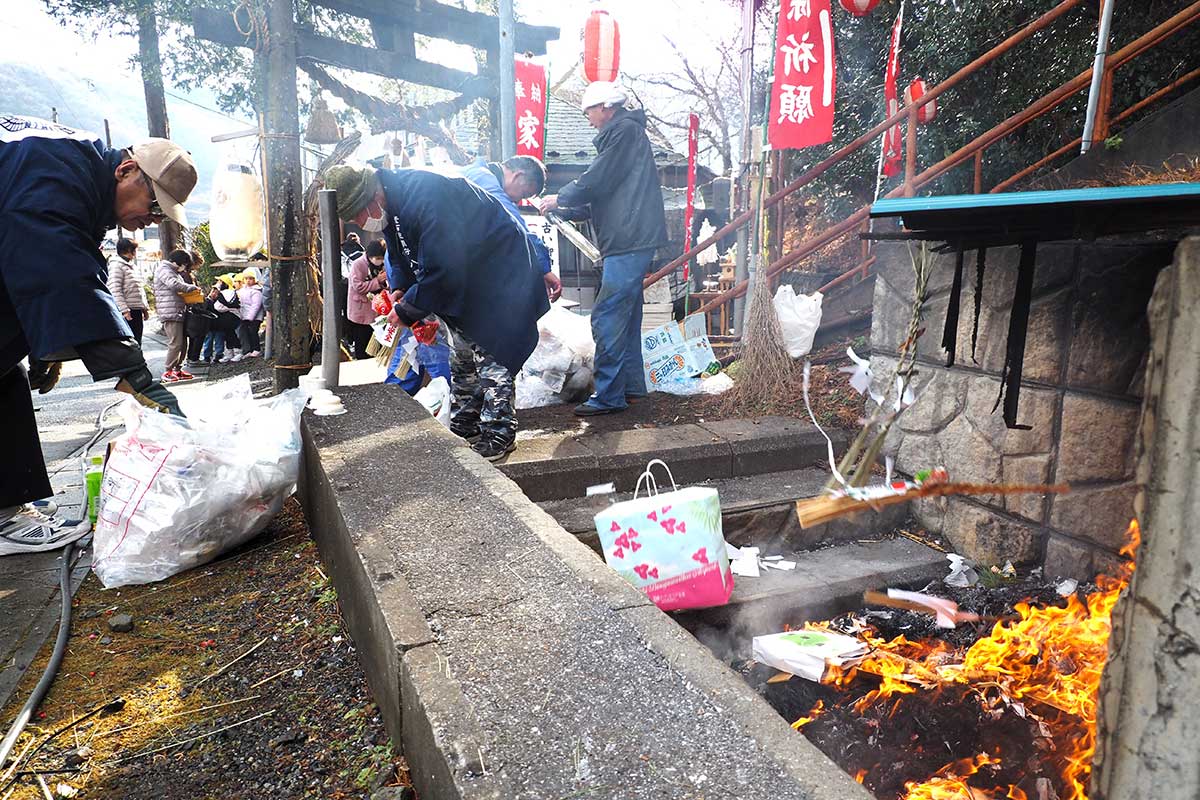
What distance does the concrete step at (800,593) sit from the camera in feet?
12.2

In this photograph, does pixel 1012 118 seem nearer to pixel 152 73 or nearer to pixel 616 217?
pixel 616 217

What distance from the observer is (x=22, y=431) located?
4.20 meters

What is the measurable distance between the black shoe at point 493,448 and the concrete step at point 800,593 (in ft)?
6.09

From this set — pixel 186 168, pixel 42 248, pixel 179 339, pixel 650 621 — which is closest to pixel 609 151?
pixel 186 168

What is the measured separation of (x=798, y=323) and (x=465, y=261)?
3.47 metres

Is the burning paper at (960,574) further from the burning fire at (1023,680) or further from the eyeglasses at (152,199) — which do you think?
the eyeglasses at (152,199)

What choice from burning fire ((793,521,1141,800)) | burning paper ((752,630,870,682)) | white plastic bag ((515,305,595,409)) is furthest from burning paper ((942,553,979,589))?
white plastic bag ((515,305,595,409))

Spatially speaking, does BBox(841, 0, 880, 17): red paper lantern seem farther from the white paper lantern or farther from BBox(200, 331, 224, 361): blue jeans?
BBox(200, 331, 224, 361): blue jeans

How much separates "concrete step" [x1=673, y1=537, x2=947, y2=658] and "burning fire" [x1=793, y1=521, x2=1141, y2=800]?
0.41 metres

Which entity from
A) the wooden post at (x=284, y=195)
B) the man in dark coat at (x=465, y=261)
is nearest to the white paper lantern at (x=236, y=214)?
the wooden post at (x=284, y=195)

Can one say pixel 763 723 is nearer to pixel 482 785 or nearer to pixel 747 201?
pixel 482 785

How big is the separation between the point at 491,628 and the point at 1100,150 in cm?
500

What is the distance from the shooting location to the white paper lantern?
22.9ft

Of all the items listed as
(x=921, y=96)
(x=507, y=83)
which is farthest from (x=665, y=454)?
(x=507, y=83)
